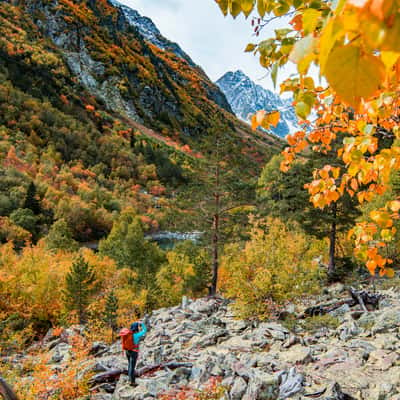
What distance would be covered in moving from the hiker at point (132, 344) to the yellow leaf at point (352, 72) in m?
6.55

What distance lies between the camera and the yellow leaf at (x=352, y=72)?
0.38 metres

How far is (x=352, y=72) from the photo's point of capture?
39cm

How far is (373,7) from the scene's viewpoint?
33 cm

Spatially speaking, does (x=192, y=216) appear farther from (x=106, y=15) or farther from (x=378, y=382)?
(x=106, y=15)

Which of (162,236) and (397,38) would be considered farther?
(162,236)

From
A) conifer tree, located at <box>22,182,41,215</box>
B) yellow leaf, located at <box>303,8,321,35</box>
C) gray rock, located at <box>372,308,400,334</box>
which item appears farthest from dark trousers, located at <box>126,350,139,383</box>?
conifer tree, located at <box>22,182,41,215</box>

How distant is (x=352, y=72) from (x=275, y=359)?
18.7 ft

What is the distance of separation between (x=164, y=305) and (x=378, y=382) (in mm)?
13314

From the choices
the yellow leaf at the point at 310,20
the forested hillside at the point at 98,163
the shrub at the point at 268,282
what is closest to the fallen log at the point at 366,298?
the shrub at the point at 268,282

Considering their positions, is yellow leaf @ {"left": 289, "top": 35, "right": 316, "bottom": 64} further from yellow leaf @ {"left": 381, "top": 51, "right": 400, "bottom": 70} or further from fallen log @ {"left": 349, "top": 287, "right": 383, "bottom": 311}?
fallen log @ {"left": 349, "top": 287, "right": 383, "bottom": 311}

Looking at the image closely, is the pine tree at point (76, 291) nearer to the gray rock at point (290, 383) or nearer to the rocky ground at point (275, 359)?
the rocky ground at point (275, 359)

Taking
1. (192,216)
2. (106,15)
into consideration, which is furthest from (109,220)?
(106,15)

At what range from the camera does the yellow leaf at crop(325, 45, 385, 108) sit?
1.26ft

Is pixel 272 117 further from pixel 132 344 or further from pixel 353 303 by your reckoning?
pixel 353 303
